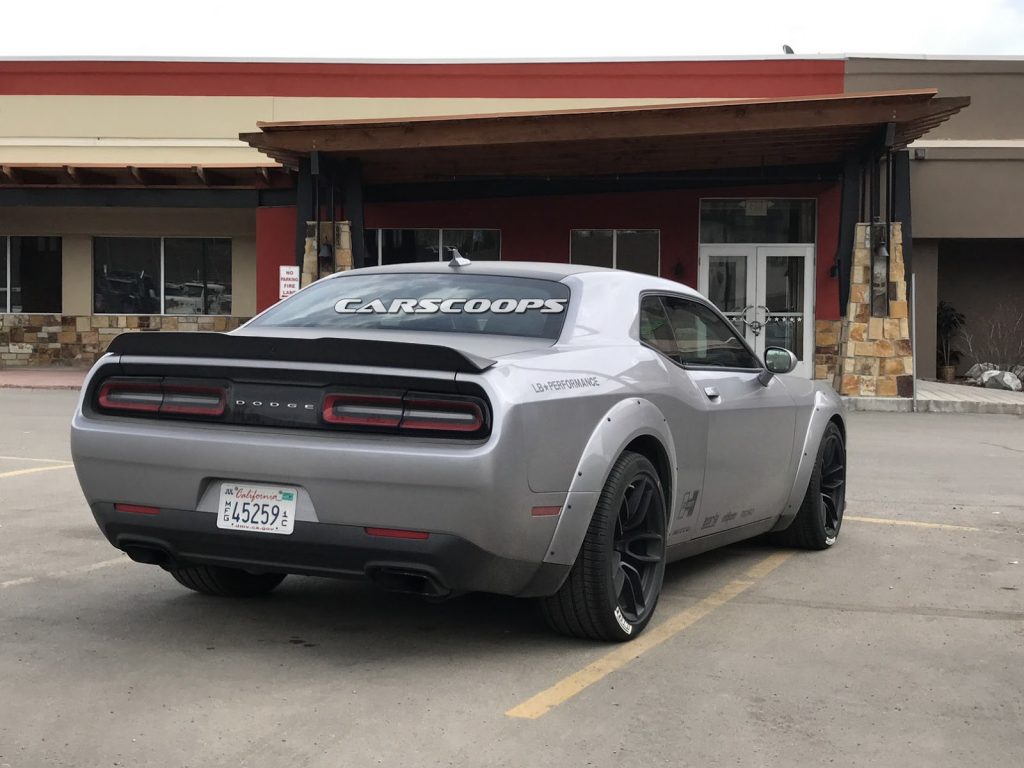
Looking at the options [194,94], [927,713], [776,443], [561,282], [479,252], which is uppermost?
[194,94]

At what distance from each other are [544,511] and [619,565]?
61cm

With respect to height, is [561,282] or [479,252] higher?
[479,252]

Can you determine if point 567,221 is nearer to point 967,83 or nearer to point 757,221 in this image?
point 757,221

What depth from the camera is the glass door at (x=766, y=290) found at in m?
23.6

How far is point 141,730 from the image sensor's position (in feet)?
12.2

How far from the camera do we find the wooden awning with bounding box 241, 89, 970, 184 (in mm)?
17953

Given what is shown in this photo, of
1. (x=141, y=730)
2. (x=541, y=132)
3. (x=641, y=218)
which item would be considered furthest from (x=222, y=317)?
(x=141, y=730)

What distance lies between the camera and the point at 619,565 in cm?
478

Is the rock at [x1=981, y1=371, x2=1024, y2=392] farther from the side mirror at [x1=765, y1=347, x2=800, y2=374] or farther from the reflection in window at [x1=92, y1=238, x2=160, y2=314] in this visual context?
the side mirror at [x1=765, y1=347, x2=800, y2=374]

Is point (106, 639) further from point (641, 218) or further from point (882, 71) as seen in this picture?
point (882, 71)

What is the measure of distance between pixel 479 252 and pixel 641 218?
323 centimetres

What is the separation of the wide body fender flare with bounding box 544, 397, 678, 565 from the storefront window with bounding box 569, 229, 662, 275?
64.1ft

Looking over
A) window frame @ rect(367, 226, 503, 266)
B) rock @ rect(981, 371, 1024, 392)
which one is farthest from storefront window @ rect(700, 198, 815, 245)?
rock @ rect(981, 371, 1024, 392)

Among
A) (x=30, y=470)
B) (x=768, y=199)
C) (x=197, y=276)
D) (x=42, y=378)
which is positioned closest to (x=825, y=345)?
(x=768, y=199)
